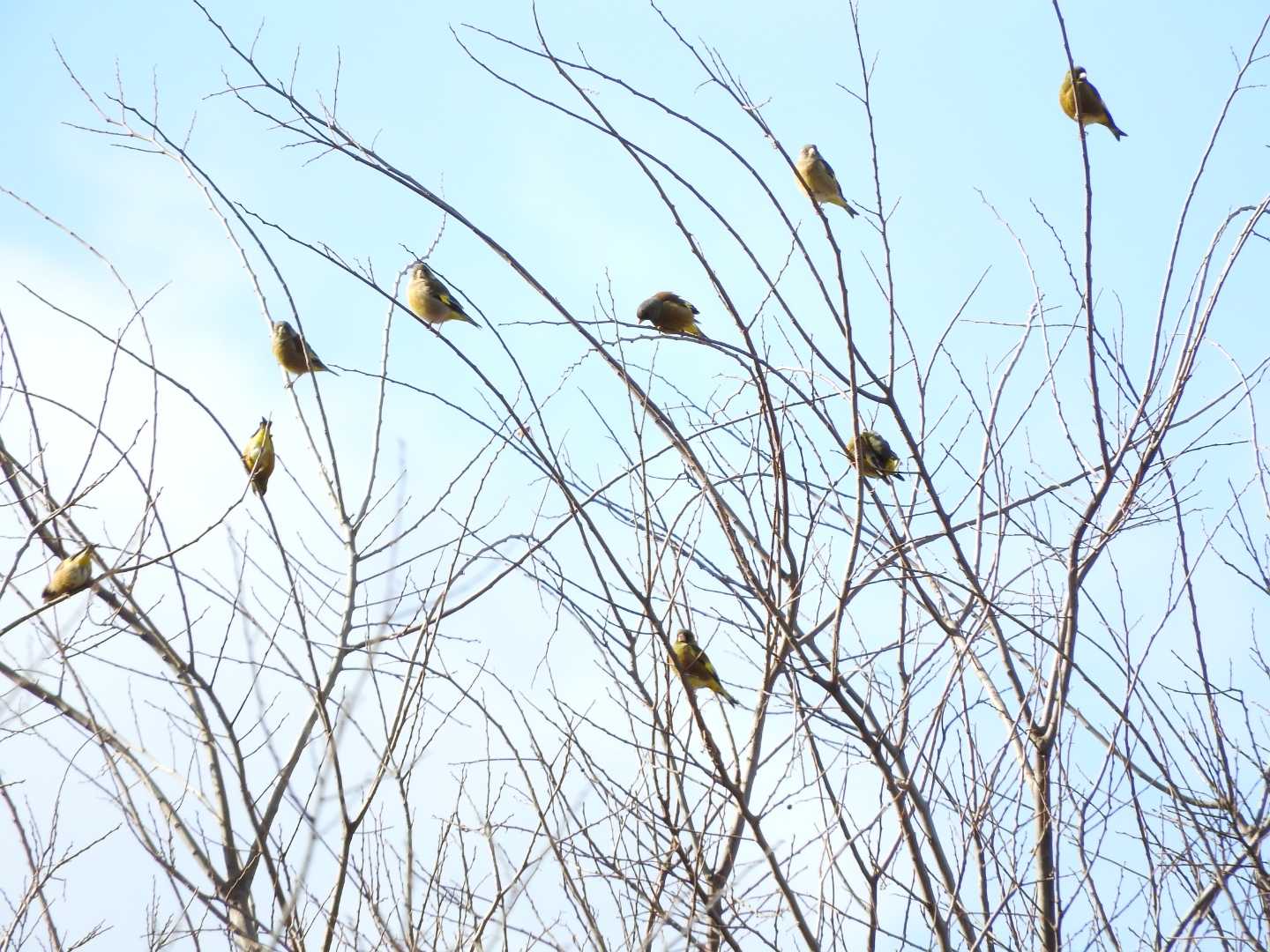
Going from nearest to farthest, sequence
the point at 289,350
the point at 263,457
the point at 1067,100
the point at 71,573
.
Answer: the point at 71,573, the point at 263,457, the point at 289,350, the point at 1067,100

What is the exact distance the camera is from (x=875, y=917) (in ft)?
11.4

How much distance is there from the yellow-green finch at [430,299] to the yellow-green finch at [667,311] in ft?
4.01

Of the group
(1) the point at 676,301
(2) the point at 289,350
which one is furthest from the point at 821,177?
(2) the point at 289,350

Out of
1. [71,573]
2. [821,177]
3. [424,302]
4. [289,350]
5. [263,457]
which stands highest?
[821,177]

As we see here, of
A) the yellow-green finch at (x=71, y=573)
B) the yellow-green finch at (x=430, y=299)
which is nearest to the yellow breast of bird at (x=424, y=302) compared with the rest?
the yellow-green finch at (x=430, y=299)

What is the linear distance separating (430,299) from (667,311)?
1.63 m

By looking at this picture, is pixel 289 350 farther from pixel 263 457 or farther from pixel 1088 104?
pixel 1088 104

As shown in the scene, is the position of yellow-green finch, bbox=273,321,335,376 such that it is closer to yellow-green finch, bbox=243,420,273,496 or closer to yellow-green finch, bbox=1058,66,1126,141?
yellow-green finch, bbox=243,420,273,496

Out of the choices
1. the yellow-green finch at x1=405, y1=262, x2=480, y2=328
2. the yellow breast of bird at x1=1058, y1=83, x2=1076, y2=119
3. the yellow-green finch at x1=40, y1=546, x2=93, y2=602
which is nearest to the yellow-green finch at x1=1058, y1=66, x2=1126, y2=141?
the yellow breast of bird at x1=1058, y1=83, x2=1076, y2=119

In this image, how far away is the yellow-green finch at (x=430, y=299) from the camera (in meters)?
8.13

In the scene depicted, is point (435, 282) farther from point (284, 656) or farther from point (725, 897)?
point (725, 897)

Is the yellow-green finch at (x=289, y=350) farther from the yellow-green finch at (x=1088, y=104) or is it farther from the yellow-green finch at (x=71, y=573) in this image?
the yellow-green finch at (x=1088, y=104)

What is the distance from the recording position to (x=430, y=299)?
8164 millimetres

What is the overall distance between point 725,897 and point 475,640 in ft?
6.18
